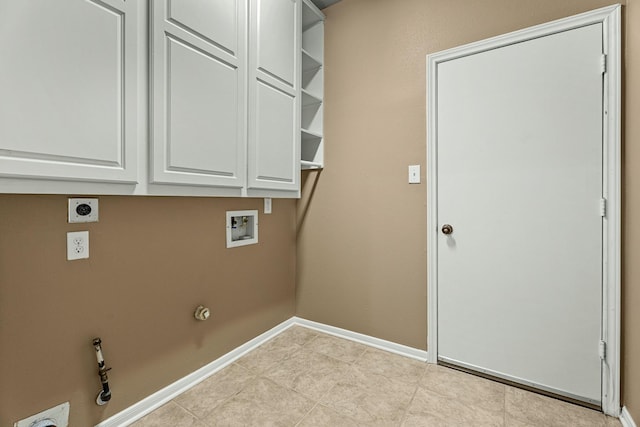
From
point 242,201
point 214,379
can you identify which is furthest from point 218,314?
point 242,201

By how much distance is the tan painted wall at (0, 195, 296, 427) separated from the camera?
1175 millimetres

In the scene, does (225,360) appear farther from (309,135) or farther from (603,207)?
(603,207)

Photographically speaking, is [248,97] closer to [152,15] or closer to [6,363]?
[152,15]

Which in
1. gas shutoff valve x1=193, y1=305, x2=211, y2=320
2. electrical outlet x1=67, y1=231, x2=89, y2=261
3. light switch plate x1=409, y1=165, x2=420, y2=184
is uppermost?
light switch plate x1=409, y1=165, x2=420, y2=184

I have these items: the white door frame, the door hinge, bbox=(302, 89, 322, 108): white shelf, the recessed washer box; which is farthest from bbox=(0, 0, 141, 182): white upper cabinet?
the door hinge

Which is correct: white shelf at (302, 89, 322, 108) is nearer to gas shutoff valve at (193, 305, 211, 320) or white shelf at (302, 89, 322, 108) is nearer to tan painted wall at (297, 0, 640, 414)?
tan painted wall at (297, 0, 640, 414)

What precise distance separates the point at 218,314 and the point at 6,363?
97 cm

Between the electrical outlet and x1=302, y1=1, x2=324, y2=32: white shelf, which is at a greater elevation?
x1=302, y1=1, x2=324, y2=32: white shelf

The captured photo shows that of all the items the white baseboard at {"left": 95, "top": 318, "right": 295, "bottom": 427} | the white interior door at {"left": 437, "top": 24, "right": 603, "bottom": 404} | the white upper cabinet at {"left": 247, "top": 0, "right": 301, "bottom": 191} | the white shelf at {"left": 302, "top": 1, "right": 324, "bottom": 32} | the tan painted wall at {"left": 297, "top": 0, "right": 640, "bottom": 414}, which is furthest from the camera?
the white shelf at {"left": 302, "top": 1, "right": 324, "bottom": 32}

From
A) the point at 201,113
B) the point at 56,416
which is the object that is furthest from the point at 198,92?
the point at 56,416

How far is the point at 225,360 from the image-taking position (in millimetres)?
1974

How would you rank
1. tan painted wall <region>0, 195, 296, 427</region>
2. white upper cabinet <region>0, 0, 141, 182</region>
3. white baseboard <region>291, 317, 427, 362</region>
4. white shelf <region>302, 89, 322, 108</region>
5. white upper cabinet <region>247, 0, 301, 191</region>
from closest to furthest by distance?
white upper cabinet <region>0, 0, 141, 182</region> → tan painted wall <region>0, 195, 296, 427</region> → white upper cabinet <region>247, 0, 301, 191</region> → white baseboard <region>291, 317, 427, 362</region> → white shelf <region>302, 89, 322, 108</region>

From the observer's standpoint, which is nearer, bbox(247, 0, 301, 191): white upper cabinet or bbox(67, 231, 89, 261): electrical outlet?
bbox(67, 231, 89, 261): electrical outlet

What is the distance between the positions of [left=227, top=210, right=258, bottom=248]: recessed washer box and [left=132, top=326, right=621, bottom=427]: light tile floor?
79 centimetres
